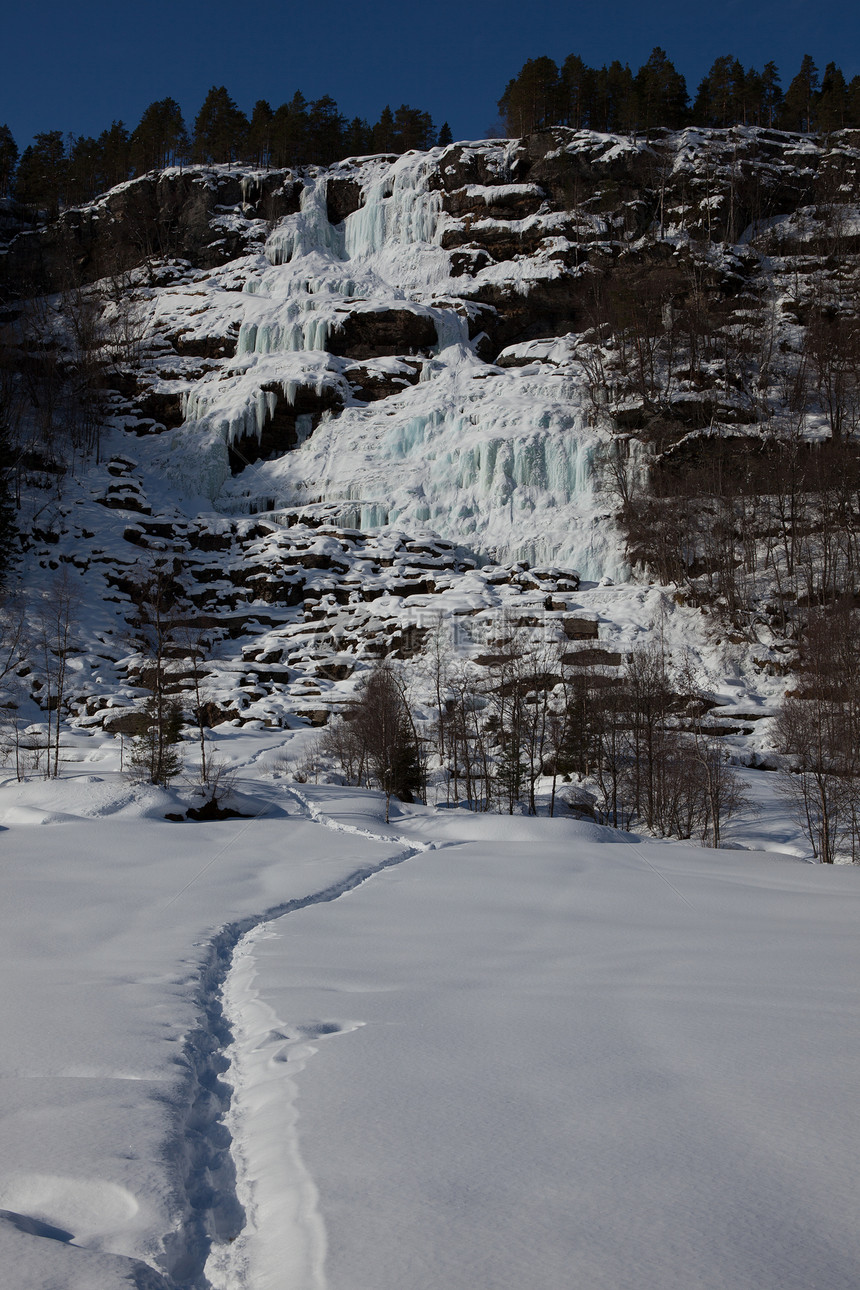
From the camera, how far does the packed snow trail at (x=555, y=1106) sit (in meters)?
2.28

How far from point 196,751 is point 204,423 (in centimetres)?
2829

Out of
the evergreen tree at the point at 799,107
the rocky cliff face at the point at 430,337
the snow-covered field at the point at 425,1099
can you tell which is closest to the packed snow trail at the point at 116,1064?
the snow-covered field at the point at 425,1099

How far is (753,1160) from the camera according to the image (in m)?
2.82

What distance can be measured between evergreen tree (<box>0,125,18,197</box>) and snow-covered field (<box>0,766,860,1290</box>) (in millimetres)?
89364

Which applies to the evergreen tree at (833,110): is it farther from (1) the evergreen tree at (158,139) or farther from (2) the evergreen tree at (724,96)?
(1) the evergreen tree at (158,139)

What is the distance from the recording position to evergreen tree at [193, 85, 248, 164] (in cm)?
7395

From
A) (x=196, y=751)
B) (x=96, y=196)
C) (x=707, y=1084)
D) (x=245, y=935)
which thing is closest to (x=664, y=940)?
(x=707, y=1084)

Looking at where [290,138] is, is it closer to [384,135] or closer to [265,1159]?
[384,135]

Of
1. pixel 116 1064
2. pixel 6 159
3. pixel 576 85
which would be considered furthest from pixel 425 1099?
pixel 6 159

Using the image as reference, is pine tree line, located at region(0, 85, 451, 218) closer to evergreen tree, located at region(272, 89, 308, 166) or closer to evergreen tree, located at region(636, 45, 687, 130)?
evergreen tree, located at region(272, 89, 308, 166)

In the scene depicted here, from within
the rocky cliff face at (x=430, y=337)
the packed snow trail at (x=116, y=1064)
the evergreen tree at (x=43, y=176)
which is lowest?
the packed snow trail at (x=116, y=1064)

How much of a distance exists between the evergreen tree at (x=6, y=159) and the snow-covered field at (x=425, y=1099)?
89364 mm

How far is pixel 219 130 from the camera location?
74062 mm

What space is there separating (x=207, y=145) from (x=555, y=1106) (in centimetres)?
9174
